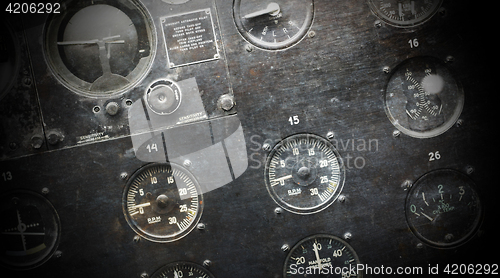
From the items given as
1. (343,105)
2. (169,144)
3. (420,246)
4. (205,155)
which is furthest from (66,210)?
(420,246)

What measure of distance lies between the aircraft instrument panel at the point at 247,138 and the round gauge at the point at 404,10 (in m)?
0.01

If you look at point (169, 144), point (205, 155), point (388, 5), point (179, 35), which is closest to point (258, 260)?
point (205, 155)

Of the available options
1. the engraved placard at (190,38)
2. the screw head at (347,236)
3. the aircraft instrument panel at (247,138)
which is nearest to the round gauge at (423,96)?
the aircraft instrument panel at (247,138)

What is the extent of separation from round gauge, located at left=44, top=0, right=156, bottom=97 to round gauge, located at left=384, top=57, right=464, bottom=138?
2056 mm

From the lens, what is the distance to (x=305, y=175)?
3.51 metres

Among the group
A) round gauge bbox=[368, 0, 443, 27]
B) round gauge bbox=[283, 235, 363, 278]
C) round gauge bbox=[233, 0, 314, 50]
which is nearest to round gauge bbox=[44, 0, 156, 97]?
round gauge bbox=[233, 0, 314, 50]

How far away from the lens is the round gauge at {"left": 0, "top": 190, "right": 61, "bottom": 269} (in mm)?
3547

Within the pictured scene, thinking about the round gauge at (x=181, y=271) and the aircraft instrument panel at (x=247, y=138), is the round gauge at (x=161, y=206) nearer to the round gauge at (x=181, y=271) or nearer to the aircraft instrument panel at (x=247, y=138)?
the aircraft instrument panel at (x=247, y=138)

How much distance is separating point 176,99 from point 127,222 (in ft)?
3.68

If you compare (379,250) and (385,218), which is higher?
(385,218)

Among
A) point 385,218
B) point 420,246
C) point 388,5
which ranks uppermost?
point 388,5

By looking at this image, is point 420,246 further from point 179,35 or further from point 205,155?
point 179,35

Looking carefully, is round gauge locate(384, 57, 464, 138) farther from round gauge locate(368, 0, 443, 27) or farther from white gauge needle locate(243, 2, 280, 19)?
white gauge needle locate(243, 2, 280, 19)

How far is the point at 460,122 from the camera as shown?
139 inches
